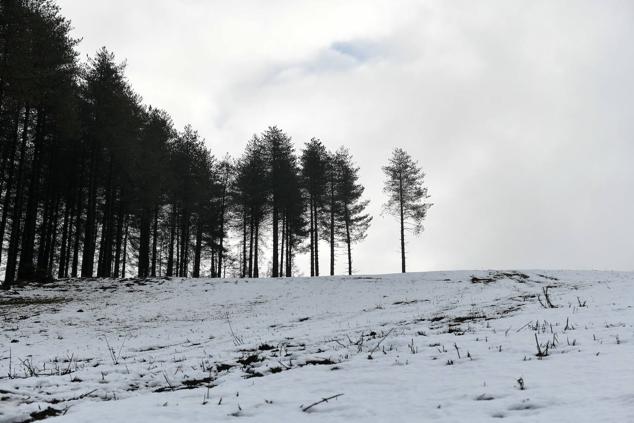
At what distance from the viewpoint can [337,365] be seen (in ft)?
19.7

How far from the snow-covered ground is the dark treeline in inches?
361

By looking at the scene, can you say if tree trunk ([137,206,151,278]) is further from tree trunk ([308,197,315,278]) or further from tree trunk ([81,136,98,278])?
tree trunk ([308,197,315,278])

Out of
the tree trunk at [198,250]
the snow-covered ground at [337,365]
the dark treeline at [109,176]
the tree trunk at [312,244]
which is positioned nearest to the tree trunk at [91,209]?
the dark treeline at [109,176]

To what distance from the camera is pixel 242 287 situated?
858 inches

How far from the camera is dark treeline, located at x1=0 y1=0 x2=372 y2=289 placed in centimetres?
1873

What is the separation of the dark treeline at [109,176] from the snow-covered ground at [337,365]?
30.1ft

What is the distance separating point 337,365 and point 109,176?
22543 mm

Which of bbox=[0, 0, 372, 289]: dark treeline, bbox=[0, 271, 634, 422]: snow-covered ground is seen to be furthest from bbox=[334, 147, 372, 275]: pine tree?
bbox=[0, 271, 634, 422]: snow-covered ground

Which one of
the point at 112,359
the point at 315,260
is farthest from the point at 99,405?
the point at 315,260

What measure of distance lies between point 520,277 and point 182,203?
21528 millimetres

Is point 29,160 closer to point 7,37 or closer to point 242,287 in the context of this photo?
point 7,37

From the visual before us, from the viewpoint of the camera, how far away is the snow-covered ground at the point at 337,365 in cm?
411

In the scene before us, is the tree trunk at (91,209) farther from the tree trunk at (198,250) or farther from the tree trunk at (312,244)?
the tree trunk at (312,244)

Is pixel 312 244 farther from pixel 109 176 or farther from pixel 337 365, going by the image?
pixel 337 365
